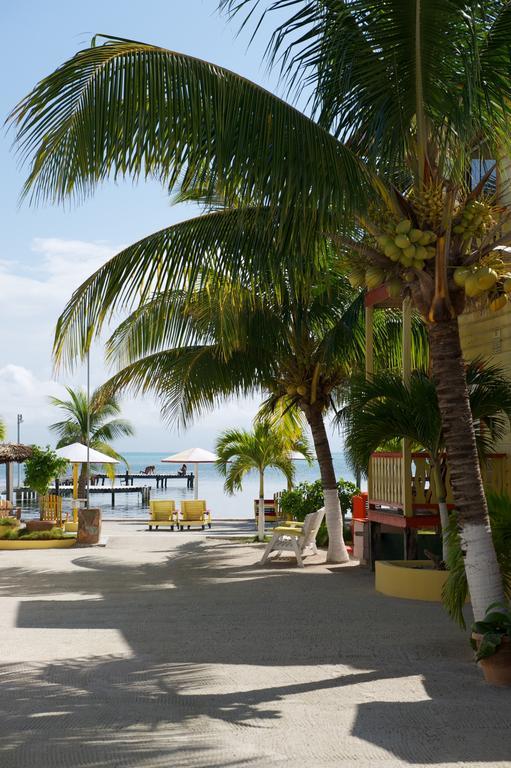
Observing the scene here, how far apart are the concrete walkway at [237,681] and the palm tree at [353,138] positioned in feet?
4.06

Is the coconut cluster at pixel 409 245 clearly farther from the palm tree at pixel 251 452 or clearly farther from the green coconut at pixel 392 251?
the palm tree at pixel 251 452

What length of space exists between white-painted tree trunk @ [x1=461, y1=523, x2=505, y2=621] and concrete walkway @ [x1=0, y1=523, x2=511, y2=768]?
0.56m

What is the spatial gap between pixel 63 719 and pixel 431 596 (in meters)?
5.95

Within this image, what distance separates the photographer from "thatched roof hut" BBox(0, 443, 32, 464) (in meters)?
24.8

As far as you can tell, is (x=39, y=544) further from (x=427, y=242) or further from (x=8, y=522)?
(x=427, y=242)

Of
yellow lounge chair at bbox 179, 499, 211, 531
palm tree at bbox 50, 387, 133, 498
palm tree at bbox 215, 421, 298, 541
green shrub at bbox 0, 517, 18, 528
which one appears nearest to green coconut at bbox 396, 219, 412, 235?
palm tree at bbox 215, 421, 298, 541

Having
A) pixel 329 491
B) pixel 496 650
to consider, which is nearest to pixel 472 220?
pixel 496 650

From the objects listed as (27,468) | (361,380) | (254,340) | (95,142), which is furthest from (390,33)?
(27,468)

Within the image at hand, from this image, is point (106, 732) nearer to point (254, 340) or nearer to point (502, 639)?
point (502, 639)

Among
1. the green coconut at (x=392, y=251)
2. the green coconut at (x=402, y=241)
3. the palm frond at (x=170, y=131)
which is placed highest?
the palm frond at (x=170, y=131)

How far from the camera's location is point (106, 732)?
16.5 feet

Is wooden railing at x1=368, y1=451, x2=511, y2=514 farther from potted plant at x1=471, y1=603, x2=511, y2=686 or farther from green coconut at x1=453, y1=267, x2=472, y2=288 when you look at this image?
potted plant at x1=471, y1=603, x2=511, y2=686

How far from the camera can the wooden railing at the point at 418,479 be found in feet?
38.2

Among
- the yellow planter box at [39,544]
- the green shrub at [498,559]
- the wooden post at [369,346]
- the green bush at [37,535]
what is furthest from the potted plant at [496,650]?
the green bush at [37,535]
